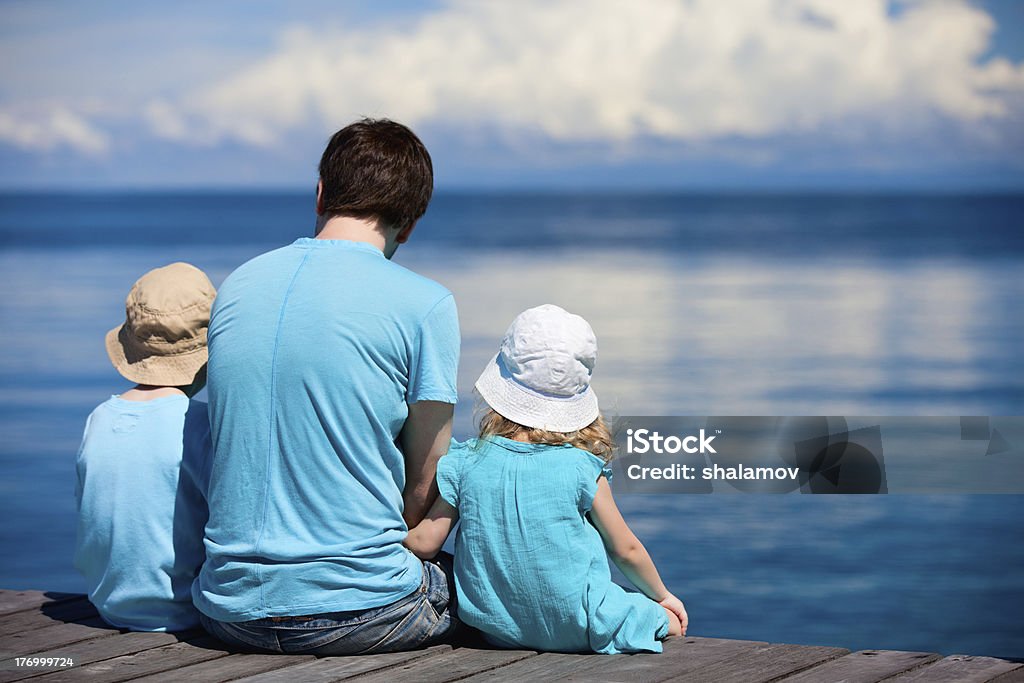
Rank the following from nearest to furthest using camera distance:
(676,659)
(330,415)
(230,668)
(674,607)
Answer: (330,415), (230,668), (676,659), (674,607)

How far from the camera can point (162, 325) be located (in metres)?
2.94

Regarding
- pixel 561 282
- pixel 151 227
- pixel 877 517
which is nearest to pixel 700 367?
pixel 877 517

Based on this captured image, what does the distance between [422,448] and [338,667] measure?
1.69 ft

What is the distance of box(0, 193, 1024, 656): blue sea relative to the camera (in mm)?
7109

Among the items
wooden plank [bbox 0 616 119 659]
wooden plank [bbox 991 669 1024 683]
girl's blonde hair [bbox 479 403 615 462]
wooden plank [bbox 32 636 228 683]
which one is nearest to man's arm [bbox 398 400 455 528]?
girl's blonde hair [bbox 479 403 615 462]

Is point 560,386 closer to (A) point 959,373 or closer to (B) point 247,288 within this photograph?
(B) point 247,288

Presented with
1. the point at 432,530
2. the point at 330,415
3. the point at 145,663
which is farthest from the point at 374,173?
the point at 145,663

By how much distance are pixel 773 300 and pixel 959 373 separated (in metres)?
8.16

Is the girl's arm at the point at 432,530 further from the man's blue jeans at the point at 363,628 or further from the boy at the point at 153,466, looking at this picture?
the boy at the point at 153,466

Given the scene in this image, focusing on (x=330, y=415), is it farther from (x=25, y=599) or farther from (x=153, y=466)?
(x=25, y=599)

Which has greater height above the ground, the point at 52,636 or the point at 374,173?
the point at 374,173

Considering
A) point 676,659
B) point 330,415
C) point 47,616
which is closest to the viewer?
point 330,415

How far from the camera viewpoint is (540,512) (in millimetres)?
2797

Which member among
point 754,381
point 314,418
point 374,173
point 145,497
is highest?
point 374,173
